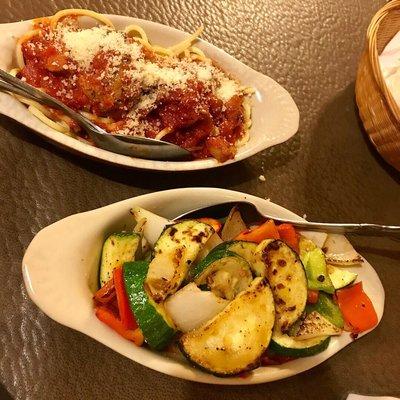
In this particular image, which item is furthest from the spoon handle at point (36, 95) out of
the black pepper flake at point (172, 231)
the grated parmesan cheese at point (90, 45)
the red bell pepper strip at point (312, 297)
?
the red bell pepper strip at point (312, 297)

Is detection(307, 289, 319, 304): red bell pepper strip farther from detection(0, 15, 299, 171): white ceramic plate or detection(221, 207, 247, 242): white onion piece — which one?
detection(0, 15, 299, 171): white ceramic plate

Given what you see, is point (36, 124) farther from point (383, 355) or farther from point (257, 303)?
point (383, 355)

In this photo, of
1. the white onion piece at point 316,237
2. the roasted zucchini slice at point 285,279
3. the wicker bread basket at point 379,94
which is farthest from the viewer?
the wicker bread basket at point 379,94

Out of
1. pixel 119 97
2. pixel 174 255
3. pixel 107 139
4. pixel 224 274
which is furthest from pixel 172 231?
pixel 119 97

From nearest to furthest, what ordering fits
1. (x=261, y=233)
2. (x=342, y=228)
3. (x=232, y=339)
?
(x=232, y=339)
(x=261, y=233)
(x=342, y=228)

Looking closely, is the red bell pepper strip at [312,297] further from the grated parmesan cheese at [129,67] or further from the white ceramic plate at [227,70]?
the grated parmesan cheese at [129,67]

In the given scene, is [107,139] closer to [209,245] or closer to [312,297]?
[209,245]

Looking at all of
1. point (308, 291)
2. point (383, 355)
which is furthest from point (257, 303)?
point (383, 355)
